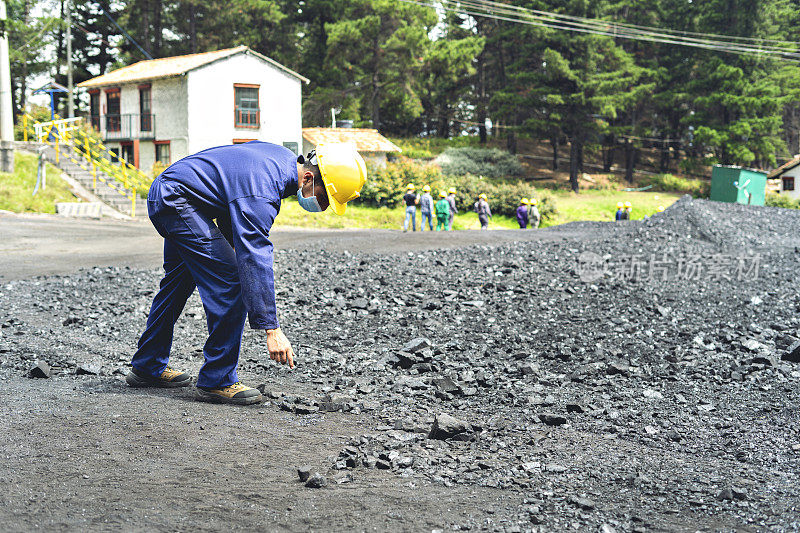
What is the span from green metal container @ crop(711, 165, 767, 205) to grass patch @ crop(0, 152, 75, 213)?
2973 cm

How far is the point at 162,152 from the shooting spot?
34.2 metres

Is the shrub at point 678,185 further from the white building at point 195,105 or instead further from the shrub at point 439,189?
the white building at point 195,105

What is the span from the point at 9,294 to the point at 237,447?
582cm

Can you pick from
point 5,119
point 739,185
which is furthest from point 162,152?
point 739,185

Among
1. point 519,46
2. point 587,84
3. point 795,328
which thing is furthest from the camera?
point 519,46

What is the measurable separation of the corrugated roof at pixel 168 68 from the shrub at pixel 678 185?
25.2m

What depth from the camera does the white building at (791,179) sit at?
1795 inches

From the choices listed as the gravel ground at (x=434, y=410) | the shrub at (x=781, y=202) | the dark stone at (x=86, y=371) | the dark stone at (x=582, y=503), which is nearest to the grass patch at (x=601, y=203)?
the shrub at (x=781, y=202)

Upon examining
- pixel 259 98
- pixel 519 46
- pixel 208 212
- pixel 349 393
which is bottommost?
pixel 349 393

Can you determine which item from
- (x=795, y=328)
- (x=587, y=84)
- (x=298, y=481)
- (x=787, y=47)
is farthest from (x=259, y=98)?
(x=787, y=47)

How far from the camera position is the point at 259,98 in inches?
1359

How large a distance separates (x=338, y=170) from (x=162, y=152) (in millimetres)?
32510

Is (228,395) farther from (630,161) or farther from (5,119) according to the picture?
(630,161)

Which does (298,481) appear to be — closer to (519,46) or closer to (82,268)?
(82,268)
